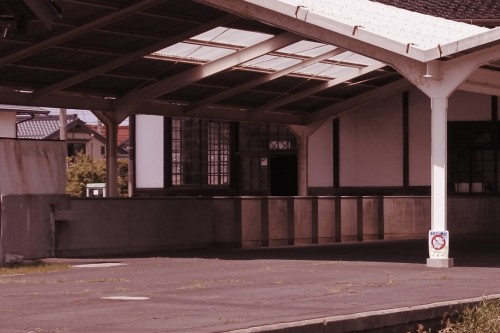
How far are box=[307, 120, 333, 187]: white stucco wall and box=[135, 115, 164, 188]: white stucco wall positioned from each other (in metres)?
5.29

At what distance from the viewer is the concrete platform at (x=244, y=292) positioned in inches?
451

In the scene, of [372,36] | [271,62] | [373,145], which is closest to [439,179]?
[372,36]

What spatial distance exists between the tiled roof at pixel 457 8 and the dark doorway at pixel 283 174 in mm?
5995

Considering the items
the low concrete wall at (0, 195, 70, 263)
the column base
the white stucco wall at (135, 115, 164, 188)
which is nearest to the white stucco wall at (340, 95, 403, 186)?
the white stucco wall at (135, 115, 164, 188)

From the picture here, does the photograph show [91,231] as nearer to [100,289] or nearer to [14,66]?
[14,66]

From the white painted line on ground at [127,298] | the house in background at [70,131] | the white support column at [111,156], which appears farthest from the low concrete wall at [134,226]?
the house in background at [70,131]

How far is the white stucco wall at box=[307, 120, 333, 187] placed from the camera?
37.3 metres

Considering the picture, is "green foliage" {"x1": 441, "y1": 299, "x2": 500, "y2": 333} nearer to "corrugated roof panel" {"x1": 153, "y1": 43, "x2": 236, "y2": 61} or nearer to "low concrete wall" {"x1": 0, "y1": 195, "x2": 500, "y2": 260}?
"low concrete wall" {"x1": 0, "y1": 195, "x2": 500, "y2": 260}

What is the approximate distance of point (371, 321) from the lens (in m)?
11.6

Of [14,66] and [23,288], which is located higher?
[14,66]

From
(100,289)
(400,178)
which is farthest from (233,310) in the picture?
(400,178)

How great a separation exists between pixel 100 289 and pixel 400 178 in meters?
21.1

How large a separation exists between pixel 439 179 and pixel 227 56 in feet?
27.4

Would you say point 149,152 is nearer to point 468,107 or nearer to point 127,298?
point 468,107
